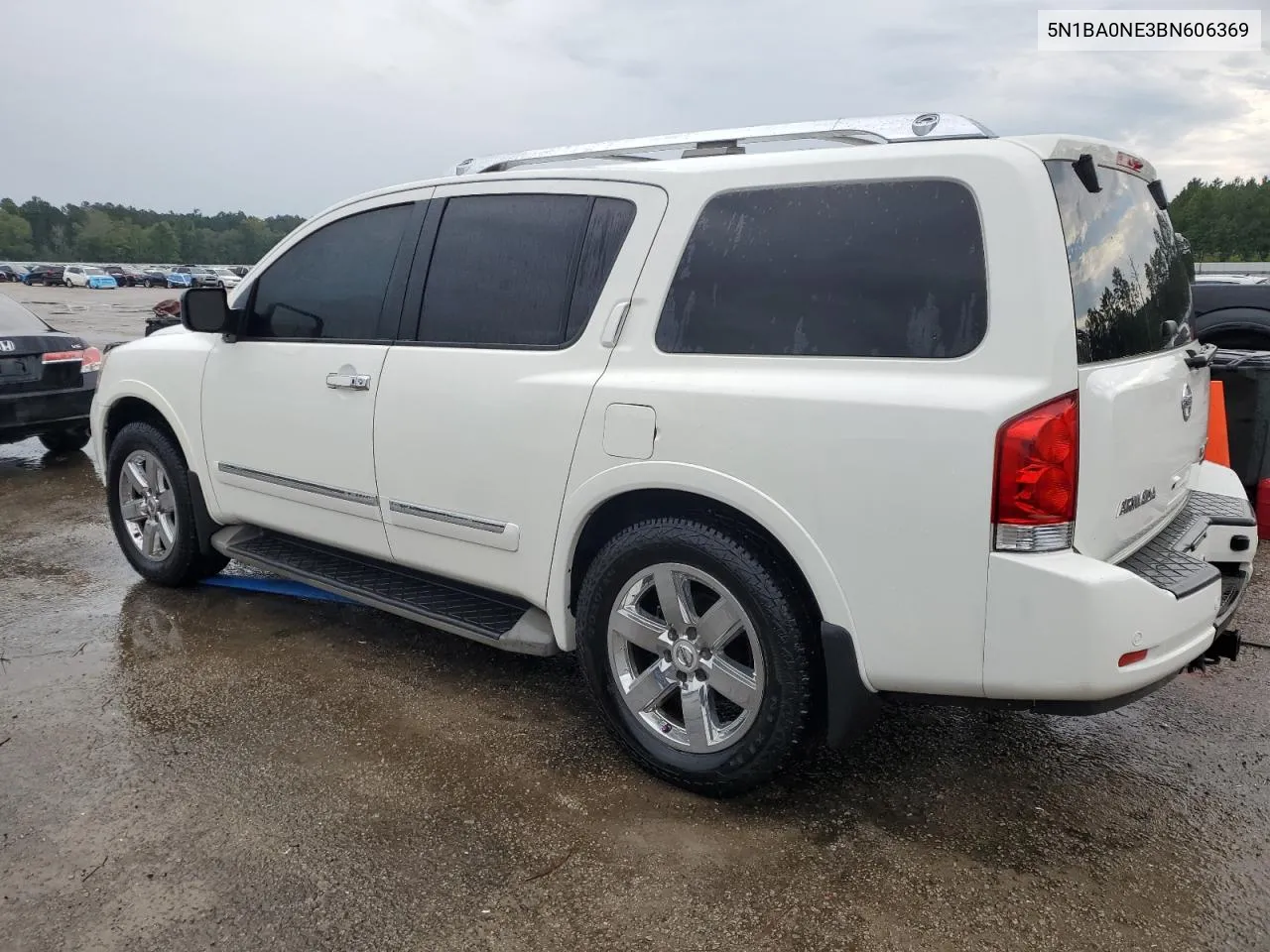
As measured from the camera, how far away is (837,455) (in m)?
2.48

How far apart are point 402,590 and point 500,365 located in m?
1.00

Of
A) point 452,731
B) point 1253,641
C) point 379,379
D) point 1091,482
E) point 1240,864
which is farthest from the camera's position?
point 1253,641

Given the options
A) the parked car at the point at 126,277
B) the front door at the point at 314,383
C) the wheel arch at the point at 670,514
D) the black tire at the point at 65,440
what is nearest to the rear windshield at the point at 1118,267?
the wheel arch at the point at 670,514

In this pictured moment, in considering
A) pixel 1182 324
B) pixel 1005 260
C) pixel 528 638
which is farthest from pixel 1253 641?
pixel 528 638

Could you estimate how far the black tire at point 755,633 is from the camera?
263 centimetres

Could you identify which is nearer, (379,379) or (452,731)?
(452,731)

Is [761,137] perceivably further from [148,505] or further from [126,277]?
[126,277]

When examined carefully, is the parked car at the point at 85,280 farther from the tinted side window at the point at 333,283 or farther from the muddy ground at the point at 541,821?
the muddy ground at the point at 541,821

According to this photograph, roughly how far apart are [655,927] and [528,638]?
1.09m

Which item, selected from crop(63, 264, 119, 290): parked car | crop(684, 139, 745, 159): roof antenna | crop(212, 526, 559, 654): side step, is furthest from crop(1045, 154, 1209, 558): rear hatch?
crop(63, 264, 119, 290): parked car

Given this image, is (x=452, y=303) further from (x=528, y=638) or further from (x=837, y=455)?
(x=837, y=455)

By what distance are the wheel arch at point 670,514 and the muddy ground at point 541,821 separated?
60 cm

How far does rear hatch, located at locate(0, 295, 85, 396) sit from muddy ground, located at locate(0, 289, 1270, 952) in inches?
173

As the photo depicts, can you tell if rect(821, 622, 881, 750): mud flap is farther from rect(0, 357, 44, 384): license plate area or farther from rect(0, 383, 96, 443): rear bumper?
rect(0, 357, 44, 384): license plate area
